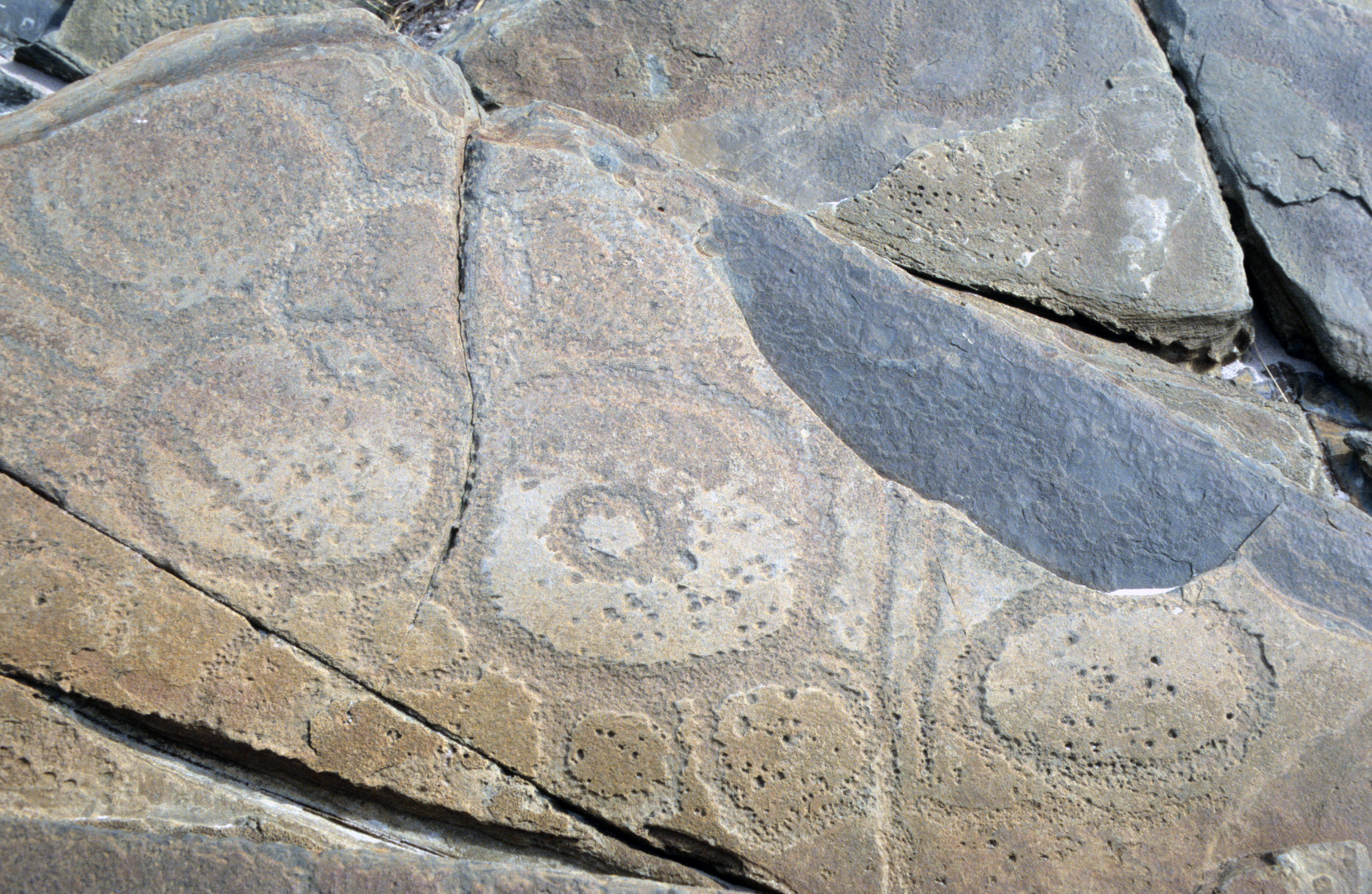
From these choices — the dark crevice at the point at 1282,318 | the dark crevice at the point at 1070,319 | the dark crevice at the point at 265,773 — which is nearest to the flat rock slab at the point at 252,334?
the dark crevice at the point at 265,773

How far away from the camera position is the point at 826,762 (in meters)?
1.14

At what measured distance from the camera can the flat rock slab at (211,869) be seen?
97 centimetres

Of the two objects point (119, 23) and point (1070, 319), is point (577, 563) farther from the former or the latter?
point (119, 23)

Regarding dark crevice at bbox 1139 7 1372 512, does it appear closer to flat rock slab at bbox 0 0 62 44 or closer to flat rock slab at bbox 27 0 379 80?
flat rock slab at bbox 27 0 379 80

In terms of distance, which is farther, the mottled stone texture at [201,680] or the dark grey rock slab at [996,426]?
the dark grey rock slab at [996,426]

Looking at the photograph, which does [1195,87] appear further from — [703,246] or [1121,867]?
[1121,867]

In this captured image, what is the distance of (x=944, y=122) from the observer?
1846 millimetres

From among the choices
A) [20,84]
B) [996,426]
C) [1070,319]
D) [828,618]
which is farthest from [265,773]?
[20,84]

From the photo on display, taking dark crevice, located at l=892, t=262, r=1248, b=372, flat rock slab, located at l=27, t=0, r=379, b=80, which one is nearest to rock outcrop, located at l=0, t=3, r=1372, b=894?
dark crevice, located at l=892, t=262, r=1248, b=372

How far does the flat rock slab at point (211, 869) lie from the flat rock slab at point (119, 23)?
1784 mm

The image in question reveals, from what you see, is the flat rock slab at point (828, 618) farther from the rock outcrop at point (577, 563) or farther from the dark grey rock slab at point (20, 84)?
the dark grey rock slab at point (20, 84)

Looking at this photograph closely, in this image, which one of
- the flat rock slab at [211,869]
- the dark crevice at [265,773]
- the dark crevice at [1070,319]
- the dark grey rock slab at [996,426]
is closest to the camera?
the flat rock slab at [211,869]

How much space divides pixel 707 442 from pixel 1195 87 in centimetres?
135

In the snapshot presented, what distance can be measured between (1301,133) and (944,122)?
0.68 m
